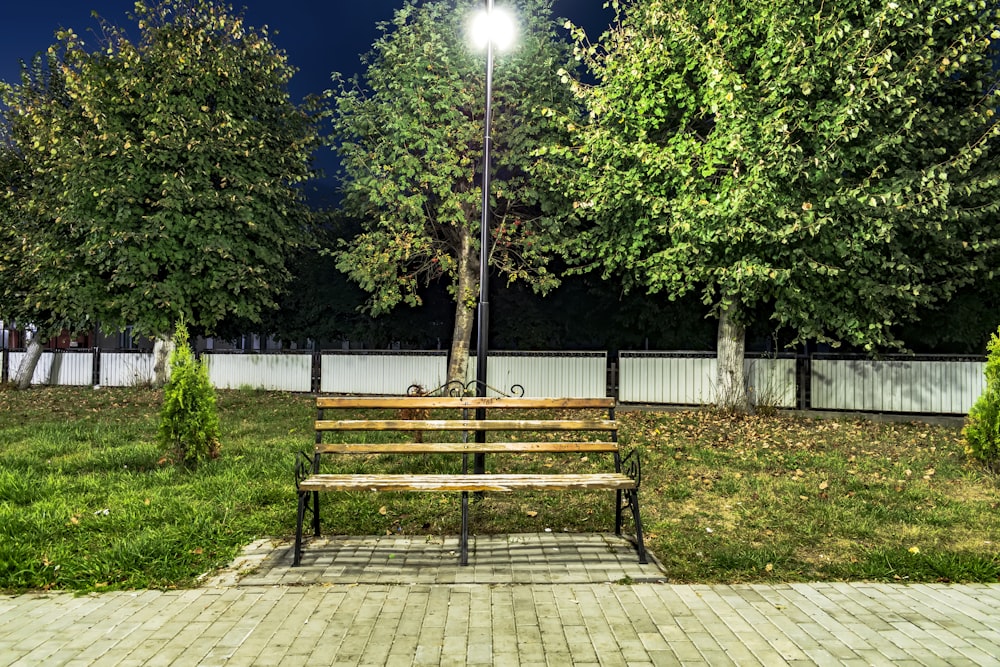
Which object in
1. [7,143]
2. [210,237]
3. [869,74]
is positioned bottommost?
[210,237]

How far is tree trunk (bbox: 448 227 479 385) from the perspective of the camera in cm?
1538

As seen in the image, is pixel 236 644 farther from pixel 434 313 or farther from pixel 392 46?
pixel 434 313

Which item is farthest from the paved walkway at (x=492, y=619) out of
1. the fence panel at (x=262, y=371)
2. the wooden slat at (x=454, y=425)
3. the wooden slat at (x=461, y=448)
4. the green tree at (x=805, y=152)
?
the fence panel at (x=262, y=371)

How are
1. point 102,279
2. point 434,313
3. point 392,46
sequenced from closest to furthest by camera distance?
1. point 392,46
2. point 102,279
3. point 434,313

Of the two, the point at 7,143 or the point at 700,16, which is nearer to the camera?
the point at 700,16

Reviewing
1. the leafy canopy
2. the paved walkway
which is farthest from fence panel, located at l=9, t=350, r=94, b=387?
the paved walkway

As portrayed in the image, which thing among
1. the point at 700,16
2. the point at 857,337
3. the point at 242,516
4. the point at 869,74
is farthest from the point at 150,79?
the point at 857,337

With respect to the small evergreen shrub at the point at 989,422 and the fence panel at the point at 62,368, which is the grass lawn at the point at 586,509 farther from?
the fence panel at the point at 62,368

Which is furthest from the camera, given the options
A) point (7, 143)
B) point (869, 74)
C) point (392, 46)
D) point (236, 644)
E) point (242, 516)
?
point (7, 143)

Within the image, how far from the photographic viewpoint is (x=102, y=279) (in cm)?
1614

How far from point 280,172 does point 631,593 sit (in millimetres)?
16062

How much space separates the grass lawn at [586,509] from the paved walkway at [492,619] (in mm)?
343

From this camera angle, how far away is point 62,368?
70.9ft

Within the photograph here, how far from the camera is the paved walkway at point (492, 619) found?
11.5 feet
